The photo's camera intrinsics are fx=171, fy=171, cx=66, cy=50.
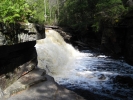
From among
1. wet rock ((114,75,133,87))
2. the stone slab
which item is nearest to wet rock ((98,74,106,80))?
wet rock ((114,75,133,87))

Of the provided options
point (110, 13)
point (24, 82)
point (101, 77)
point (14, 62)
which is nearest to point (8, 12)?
point (14, 62)

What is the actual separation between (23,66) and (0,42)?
6.88ft

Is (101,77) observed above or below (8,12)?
below

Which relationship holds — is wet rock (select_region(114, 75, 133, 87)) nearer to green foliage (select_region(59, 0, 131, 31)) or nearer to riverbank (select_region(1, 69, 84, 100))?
riverbank (select_region(1, 69, 84, 100))

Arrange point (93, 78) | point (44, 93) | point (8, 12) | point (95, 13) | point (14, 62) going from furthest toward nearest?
point (95, 13) → point (93, 78) → point (14, 62) → point (44, 93) → point (8, 12)

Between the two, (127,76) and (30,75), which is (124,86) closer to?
(127,76)

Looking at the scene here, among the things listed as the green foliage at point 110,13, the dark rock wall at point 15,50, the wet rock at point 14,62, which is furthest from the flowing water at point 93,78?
the green foliage at point 110,13

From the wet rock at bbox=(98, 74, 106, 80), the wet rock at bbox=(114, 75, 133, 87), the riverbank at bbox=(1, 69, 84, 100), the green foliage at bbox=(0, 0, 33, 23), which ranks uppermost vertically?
the green foliage at bbox=(0, 0, 33, 23)

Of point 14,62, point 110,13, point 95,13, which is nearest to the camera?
point 14,62

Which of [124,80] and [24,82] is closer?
[24,82]

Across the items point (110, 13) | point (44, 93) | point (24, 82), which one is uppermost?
point (110, 13)

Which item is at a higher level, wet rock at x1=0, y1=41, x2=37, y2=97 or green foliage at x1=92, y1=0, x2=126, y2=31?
green foliage at x1=92, y1=0, x2=126, y2=31

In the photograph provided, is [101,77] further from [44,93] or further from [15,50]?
[15,50]

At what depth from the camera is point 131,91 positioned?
304 inches
